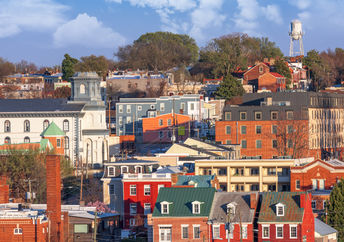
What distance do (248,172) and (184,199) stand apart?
2431 cm

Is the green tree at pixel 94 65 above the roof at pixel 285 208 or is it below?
above

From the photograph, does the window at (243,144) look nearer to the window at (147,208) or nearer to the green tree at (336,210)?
the window at (147,208)

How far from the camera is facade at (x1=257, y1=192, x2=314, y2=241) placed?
226 feet

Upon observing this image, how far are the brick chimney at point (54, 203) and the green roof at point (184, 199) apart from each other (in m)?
6.35

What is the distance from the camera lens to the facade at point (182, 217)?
2763 inches

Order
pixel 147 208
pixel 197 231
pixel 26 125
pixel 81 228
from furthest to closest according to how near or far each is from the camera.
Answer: pixel 26 125 < pixel 147 208 < pixel 81 228 < pixel 197 231

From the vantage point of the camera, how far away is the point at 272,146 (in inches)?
4555

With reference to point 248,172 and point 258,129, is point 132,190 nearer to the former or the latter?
point 248,172

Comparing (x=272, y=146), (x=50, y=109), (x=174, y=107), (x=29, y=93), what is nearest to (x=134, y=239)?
(x=272, y=146)

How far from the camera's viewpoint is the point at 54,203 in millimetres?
69812

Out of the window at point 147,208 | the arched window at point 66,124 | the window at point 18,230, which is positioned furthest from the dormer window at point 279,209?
the arched window at point 66,124

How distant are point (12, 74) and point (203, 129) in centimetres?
7082

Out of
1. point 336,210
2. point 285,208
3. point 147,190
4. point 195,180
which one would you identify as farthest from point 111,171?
point 285,208

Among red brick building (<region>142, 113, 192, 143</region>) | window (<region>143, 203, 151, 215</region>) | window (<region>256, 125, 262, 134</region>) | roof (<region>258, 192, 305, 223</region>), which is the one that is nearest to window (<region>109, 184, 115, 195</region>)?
window (<region>143, 203, 151, 215</region>)
